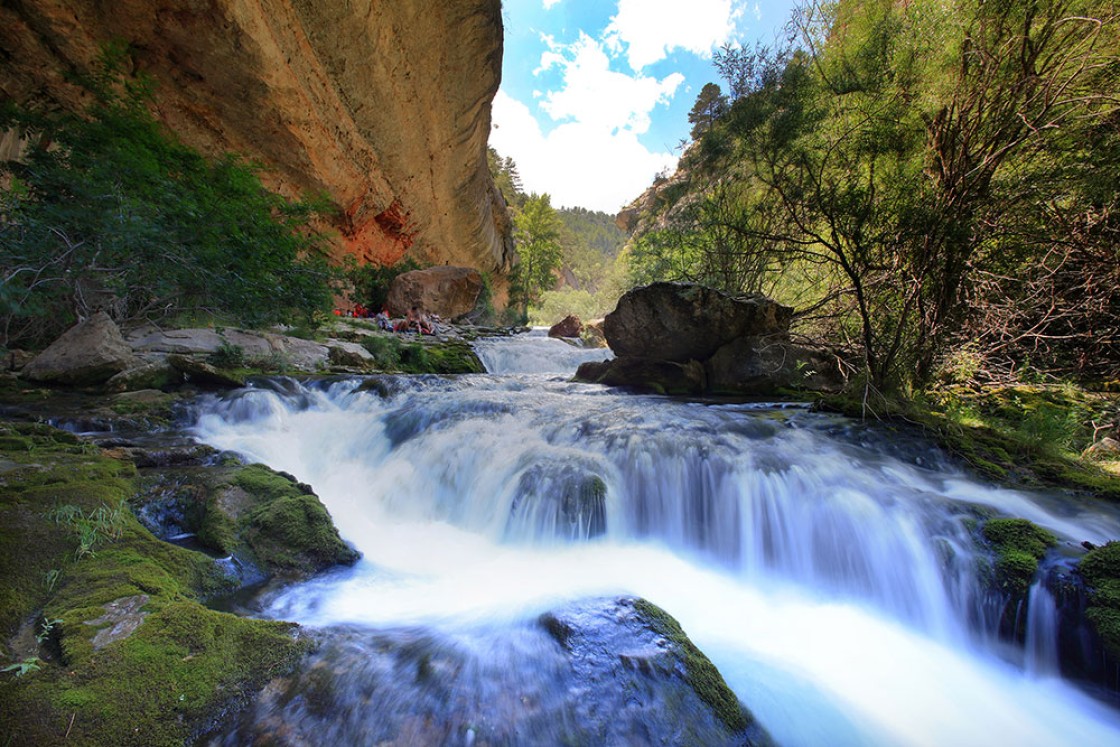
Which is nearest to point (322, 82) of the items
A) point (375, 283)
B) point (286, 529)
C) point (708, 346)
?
point (375, 283)

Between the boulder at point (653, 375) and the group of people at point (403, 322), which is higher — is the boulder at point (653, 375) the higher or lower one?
the lower one

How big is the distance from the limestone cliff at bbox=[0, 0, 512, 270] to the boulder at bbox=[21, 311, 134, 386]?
4.46m

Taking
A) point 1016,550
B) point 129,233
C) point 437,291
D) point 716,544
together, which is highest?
point 437,291

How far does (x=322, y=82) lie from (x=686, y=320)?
11.9 m

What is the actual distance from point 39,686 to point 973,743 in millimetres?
3483

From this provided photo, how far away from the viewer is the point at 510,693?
5.16 ft

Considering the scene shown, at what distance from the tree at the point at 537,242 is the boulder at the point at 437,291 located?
57.6ft

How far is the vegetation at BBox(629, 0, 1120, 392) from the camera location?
12.1 ft

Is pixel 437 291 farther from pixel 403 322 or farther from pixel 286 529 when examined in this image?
pixel 286 529

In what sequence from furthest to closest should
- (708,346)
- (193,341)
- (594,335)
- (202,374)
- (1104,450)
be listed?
(594,335)
(708,346)
(193,341)
(202,374)
(1104,450)

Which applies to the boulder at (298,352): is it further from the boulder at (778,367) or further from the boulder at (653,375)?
the boulder at (778,367)

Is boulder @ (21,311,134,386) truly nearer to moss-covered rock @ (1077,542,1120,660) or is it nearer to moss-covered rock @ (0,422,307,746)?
moss-covered rock @ (0,422,307,746)

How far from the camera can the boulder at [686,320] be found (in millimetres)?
6883

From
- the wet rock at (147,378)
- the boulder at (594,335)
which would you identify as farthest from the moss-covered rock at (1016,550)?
the boulder at (594,335)
